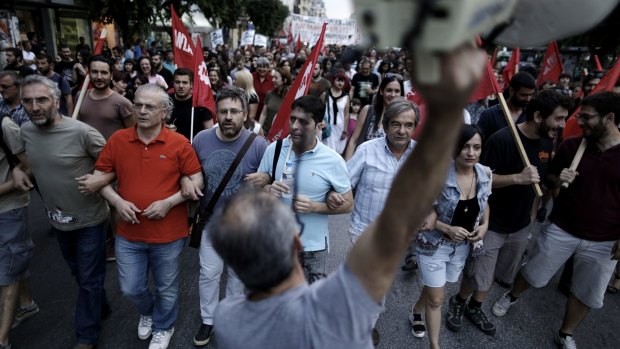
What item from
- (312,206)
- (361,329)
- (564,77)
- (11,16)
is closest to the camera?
(361,329)

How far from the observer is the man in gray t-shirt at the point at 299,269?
2.64 feet

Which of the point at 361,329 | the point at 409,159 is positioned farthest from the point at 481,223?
the point at 409,159

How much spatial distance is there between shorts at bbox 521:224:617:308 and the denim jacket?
2.90ft

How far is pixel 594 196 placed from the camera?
3027mm

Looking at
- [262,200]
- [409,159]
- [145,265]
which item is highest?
[409,159]

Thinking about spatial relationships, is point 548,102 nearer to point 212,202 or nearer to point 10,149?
point 212,202

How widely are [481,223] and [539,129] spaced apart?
1024mm

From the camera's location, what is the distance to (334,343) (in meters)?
1.04

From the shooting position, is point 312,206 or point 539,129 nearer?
point 312,206

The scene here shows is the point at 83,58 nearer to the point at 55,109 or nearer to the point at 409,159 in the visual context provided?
the point at 55,109

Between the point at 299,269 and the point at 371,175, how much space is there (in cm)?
181

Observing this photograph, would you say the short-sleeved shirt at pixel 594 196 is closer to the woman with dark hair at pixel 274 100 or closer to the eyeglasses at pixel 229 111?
the eyeglasses at pixel 229 111

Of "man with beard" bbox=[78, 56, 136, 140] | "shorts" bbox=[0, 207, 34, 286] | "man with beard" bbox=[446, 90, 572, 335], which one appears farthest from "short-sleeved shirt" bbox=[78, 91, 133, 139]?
"man with beard" bbox=[446, 90, 572, 335]

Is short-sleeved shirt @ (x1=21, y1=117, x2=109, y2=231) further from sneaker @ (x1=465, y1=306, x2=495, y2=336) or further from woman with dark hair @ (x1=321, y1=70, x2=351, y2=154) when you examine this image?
sneaker @ (x1=465, y1=306, x2=495, y2=336)
